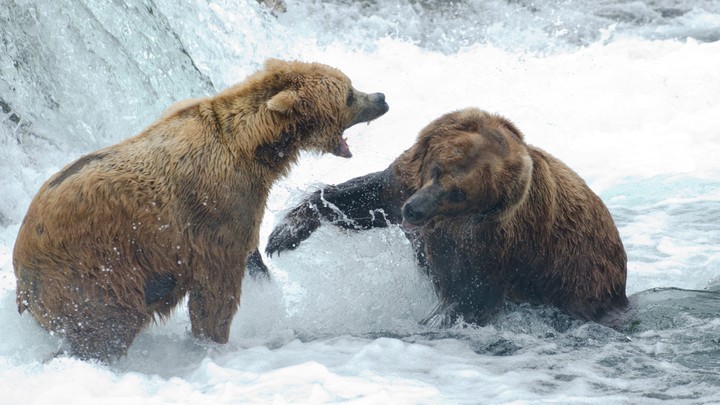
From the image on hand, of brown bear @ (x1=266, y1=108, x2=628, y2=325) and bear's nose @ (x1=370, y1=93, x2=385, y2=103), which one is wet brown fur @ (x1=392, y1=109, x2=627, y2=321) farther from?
bear's nose @ (x1=370, y1=93, x2=385, y2=103)

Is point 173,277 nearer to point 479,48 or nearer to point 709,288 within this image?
point 709,288

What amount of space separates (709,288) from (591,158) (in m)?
3.83

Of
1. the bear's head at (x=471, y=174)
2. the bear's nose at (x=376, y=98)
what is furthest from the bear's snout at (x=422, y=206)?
the bear's nose at (x=376, y=98)

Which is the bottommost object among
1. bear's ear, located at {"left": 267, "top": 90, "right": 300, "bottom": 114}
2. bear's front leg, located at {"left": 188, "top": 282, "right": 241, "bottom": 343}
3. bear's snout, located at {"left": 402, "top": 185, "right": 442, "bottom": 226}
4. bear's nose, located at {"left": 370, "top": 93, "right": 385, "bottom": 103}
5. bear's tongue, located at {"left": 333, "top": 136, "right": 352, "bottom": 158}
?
bear's front leg, located at {"left": 188, "top": 282, "right": 241, "bottom": 343}

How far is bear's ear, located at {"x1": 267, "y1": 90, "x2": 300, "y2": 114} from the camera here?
536 cm

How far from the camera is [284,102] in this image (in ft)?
17.7

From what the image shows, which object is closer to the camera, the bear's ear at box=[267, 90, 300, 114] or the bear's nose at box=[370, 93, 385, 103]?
the bear's ear at box=[267, 90, 300, 114]

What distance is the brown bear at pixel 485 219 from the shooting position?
5.70 metres

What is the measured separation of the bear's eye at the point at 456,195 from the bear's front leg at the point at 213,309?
125 cm

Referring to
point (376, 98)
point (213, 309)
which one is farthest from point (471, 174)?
point (213, 309)

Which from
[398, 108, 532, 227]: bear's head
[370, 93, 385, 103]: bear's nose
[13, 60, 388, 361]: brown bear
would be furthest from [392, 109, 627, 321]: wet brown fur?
[13, 60, 388, 361]: brown bear

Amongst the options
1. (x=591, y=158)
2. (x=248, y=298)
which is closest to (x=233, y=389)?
(x=248, y=298)

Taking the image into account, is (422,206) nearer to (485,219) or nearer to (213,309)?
(485,219)

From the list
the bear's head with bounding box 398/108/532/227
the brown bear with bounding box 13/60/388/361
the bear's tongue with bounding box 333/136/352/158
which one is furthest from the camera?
the bear's tongue with bounding box 333/136/352/158
